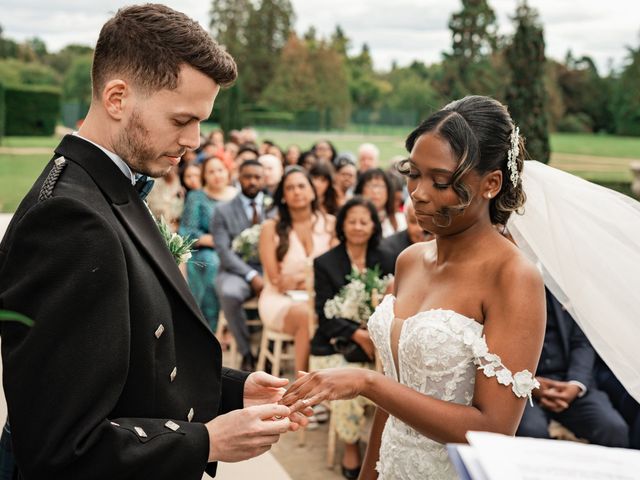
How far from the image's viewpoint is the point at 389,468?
2.76 meters

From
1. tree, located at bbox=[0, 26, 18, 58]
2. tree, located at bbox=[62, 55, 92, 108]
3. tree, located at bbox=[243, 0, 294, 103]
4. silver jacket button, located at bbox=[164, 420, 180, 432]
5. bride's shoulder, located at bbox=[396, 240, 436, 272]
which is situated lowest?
silver jacket button, located at bbox=[164, 420, 180, 432]

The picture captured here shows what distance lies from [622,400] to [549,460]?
380 cm

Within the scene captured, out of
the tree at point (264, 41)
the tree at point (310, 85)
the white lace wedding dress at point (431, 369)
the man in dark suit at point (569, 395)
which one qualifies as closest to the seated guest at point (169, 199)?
the man in dark suit at point (569, 395)

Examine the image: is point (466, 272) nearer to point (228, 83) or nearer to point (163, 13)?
point (228, 83)

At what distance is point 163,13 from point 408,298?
137 centimetres

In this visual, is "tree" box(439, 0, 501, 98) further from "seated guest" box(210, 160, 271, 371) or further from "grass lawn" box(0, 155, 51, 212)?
"seated guest" box(210, 160, 271, 371)

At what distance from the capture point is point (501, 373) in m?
2.28

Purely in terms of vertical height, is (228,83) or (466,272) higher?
(228,83)

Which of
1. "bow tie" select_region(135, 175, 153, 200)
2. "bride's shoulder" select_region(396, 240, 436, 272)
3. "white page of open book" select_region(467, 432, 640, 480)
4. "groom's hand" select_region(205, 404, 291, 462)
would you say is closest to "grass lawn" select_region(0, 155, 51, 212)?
"bride's shoulder" select_region(396, 240, 436, 272)

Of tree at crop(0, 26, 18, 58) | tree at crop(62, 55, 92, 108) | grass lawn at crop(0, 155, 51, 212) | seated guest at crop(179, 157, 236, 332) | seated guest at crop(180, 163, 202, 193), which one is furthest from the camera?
tree at crop(62, 55, 92, 108)

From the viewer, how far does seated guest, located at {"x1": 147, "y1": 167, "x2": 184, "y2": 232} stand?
32.3 feet

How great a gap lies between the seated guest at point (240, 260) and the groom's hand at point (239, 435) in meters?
5.74

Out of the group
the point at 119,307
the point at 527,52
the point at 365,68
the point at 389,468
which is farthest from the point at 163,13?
the point at 365,68

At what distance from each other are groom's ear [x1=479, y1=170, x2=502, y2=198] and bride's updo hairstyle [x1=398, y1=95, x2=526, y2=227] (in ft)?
0.06
